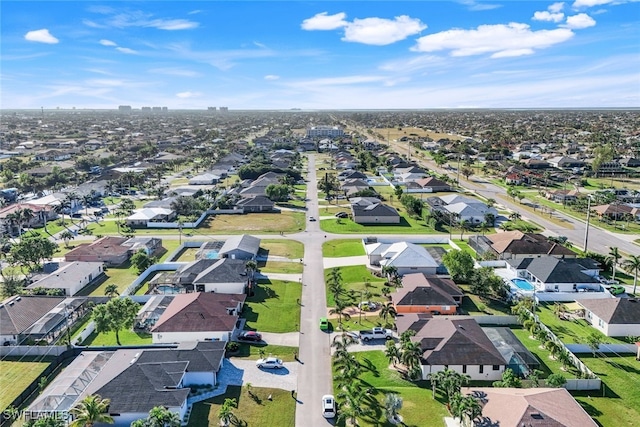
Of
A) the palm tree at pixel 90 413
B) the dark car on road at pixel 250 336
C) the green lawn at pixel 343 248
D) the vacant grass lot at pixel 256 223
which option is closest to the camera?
the palm tree at pixel 90 413

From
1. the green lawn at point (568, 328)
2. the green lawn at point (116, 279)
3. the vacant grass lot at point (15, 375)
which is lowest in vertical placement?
the green lawn at point (568, 328)

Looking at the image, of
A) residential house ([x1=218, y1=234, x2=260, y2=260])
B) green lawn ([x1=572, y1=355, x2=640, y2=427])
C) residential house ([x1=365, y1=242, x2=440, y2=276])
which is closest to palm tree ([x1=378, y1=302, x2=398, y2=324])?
residential house ([x1=365, y1=242, x2=440, y2=276])

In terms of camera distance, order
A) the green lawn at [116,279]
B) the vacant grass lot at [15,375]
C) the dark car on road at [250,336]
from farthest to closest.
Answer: the green lawn at [116,279], the dark car on road at [250,336], the vacant grass lot at [15,375]

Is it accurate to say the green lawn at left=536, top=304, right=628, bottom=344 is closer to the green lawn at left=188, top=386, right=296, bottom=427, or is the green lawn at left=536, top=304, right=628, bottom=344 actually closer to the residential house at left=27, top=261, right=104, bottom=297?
the green lawn at left=188, top=386, right=296, bottom=427

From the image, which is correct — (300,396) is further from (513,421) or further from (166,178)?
(166,178)

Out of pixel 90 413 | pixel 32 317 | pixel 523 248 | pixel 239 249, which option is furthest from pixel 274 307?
pixel 523 248

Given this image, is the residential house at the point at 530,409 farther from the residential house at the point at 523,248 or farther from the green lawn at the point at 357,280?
the residential house at the point at 523,248

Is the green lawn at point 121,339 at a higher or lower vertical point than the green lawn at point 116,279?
lower

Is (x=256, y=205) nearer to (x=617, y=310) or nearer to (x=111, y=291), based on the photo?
(x=111, y=291)

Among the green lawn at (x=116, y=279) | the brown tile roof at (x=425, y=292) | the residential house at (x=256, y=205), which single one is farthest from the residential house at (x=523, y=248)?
the green lawn at (x=116, y=279)

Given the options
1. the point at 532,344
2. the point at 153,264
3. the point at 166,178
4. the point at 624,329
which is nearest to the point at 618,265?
the point at 624,329
